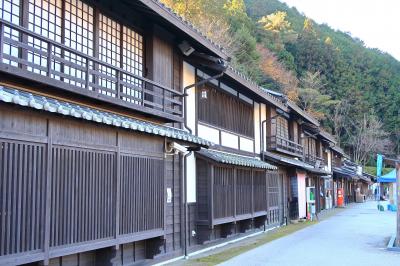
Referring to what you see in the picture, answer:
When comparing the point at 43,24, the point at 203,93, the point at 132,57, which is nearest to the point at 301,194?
the point at 203,93

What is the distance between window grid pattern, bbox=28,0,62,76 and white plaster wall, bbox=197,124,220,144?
24.0 ft

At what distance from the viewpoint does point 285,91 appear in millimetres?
62844

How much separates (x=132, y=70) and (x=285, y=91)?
170ft

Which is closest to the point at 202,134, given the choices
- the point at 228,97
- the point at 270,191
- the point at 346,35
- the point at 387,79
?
the point at 228,97

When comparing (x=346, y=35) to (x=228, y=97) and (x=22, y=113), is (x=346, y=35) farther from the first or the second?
(x=22, y=113)

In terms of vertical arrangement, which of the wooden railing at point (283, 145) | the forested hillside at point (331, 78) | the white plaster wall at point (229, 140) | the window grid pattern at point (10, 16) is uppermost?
the forested hillside at point (331, 78)

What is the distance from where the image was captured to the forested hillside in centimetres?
6819

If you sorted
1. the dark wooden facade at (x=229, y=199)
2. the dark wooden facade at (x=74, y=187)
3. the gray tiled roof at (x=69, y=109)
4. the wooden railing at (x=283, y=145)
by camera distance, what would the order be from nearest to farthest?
1. the gray tiled roof at (x=69, y=109)
2. the dark wooden facade at (x=74, y=187)
3. the dark wooden facade at (x=229, y=199)
4. the wooden railing at (x=283, y=145)

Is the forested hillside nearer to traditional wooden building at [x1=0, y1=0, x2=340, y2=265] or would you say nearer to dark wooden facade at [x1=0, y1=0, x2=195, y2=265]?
traditional wooden building at [x1=0, y1=0, x2=340, y2=265]

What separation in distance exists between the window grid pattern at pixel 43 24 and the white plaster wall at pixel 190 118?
5.92 meters

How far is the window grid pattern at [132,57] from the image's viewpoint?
40.7 ft

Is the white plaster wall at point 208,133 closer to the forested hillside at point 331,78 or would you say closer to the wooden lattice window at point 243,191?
the wooden lattice window at point 243,191

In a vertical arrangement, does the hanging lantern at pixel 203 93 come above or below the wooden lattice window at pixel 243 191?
above

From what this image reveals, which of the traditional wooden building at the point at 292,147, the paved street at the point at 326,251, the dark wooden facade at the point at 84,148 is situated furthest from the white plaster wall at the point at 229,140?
the dark wooden facade at the point at 84,148
